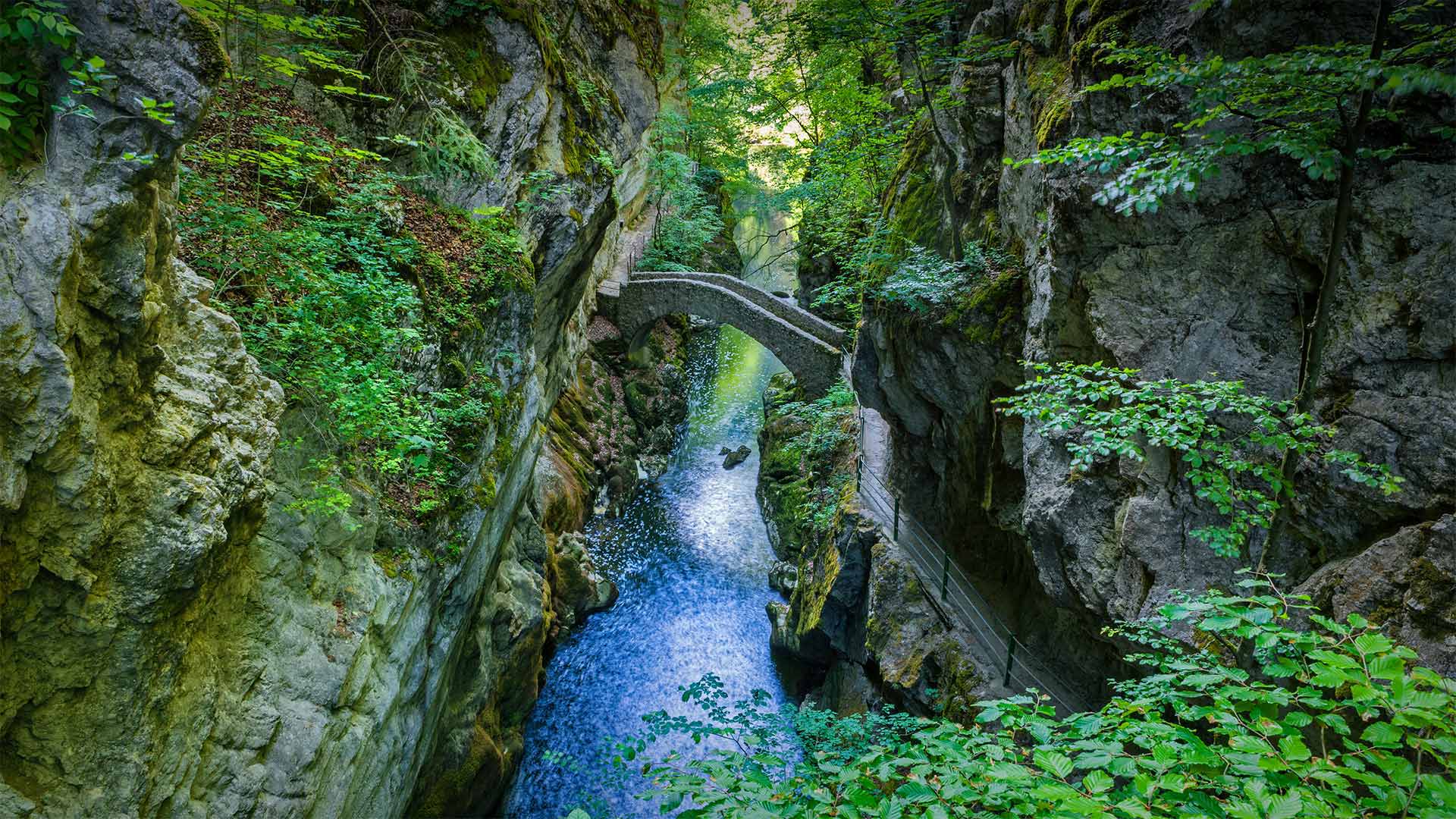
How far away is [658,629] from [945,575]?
627 cm

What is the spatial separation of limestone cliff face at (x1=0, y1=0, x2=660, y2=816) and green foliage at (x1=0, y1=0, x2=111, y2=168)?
0.30 ft

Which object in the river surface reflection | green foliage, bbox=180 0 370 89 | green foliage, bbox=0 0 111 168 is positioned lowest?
the river surface reflection

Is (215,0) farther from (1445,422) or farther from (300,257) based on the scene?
(1445,422)

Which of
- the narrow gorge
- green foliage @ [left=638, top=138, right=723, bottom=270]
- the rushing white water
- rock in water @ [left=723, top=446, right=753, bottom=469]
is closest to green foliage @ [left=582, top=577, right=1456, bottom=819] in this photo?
the narrow gorge

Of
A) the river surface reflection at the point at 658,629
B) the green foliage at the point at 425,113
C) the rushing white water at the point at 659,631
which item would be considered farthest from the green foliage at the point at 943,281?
the river surface reflection at the point at 658,629

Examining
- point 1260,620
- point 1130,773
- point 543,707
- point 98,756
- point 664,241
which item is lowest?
point 543,707

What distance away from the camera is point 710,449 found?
20.9m

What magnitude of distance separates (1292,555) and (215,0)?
33.6 feet

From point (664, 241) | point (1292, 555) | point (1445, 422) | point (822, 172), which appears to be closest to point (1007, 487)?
point (1292, 555)

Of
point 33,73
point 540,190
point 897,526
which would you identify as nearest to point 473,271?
point 540,190

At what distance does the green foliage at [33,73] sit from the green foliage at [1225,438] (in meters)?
5.64

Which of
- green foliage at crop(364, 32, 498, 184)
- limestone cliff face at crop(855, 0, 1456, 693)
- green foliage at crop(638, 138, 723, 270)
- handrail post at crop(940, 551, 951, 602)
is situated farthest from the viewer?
green foliage at crop(638, 138, 723, 270)

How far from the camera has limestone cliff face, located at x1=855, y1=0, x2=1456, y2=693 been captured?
406 cm

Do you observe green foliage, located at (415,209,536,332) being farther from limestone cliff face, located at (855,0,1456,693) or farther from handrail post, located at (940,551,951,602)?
handrail post, located at (940,551,951,602)
